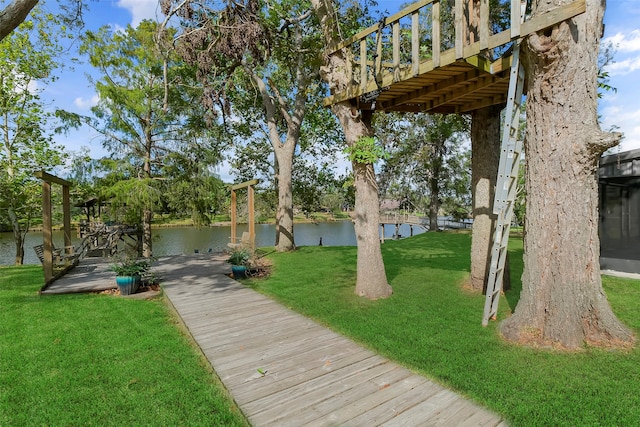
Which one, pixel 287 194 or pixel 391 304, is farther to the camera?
pixel 287 194

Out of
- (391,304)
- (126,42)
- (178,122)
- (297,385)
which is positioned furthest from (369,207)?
(126,42)

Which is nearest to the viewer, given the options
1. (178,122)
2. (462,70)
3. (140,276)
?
(462,70)

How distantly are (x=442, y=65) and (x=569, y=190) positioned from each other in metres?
2.10

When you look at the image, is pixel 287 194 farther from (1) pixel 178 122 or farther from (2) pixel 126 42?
(2) pixel 126 42

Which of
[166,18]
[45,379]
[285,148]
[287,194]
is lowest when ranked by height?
[45,379]

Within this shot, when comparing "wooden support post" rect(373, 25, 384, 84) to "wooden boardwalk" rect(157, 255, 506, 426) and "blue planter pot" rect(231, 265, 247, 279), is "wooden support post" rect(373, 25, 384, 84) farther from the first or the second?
"blue planter pot" rect(231, 265, 247, 279)

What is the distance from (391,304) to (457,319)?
102 centimetres

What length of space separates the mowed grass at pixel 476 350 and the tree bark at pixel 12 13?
520 centimetres

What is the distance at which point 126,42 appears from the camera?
12.5 meters

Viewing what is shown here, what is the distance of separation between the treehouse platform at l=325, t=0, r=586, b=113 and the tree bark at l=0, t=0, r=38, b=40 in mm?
4170

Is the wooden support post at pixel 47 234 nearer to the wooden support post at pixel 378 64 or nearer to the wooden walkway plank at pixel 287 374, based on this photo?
the wooden walkway plank at pixel 287 374

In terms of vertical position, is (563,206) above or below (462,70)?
below

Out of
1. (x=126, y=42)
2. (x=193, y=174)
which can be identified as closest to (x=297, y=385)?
(x=193, y=174)

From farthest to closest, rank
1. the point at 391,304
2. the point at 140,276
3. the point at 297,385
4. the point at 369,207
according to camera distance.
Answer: the point at 140,276
the point at 369,207
the point at 391,304
the point at 297,385
